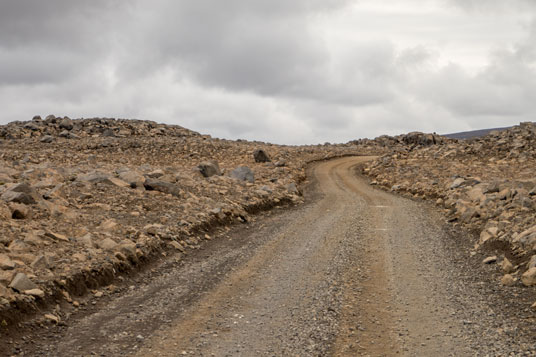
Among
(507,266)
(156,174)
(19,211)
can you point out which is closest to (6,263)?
(19,211)

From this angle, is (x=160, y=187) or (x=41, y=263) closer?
(x=41, y=263)

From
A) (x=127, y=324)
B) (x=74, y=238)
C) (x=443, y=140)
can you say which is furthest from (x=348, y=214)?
(x=443, y=140)

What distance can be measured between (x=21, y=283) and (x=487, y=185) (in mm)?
22284

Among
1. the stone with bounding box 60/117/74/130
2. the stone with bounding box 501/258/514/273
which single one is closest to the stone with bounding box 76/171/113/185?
the stone with bounding box 501/258/514/273

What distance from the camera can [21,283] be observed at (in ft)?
33.0

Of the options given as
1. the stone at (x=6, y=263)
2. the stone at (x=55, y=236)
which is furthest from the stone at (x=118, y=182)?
the stone at (x=6, y=263)

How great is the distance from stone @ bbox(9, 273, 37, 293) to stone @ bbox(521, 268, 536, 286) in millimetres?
11205

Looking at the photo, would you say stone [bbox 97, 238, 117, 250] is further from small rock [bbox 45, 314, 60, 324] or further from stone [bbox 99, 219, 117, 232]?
small rock [bbox 45, 314, 60, 324]

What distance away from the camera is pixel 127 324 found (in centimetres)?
969

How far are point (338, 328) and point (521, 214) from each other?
1105 centimetres

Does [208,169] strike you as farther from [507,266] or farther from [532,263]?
[532,263]

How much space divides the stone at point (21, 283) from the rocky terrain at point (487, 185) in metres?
11.0

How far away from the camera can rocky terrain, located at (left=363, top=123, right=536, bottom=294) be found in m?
14.4

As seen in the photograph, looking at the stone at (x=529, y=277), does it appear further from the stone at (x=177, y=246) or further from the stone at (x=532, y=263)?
the stone at (x=177, y=246)
